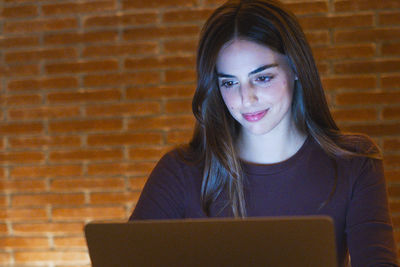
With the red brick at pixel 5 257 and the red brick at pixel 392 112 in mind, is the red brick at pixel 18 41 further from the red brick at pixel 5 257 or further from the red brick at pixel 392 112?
the red brick at pixel 392 112

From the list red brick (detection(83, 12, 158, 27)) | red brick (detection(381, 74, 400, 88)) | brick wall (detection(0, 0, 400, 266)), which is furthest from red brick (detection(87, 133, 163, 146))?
red brick (detection(381, 74, 400, 88))

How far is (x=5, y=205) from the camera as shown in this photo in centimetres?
260

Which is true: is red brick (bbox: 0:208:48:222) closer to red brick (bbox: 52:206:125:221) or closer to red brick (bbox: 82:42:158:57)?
red brick (bbox: 52:206:125:221)

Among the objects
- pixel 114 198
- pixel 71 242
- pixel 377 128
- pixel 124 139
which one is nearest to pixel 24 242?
pixel 71 242

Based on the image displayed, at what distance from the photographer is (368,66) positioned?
7.62 ft

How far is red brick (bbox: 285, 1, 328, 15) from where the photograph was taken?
231 centimetres

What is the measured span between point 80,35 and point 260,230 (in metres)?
1.97

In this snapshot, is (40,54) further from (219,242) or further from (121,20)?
(219,242)

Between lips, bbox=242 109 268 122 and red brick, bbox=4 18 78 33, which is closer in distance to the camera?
lips, bbox=242 109 268 122

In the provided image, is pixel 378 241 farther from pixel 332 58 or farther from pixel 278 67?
pixel 332 58

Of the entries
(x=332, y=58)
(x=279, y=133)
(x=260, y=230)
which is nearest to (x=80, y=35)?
(x=332, y=58)

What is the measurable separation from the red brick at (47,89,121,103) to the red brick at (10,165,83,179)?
1.10 feet

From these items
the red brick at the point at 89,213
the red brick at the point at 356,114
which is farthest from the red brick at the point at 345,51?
the red brick at the point at 89,213

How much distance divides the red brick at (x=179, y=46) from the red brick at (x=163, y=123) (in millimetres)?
317
